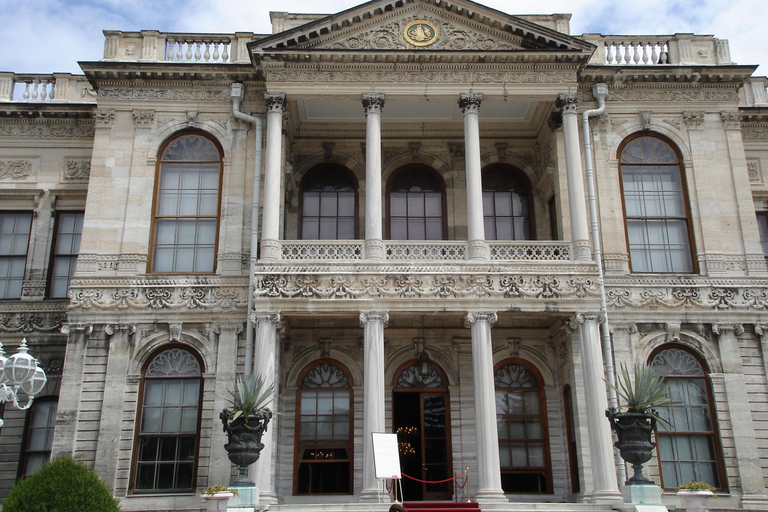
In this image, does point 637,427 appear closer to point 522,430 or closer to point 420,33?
point 522,430

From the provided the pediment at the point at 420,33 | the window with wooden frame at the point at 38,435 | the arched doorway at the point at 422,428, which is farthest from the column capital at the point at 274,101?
the window with wooden frame at the point at 38,435

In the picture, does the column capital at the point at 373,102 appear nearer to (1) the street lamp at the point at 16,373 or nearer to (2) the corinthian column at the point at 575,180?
(2) the corinthian column at the point at 575,180

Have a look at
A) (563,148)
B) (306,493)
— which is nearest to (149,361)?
(306,493)

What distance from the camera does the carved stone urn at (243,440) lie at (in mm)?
14586

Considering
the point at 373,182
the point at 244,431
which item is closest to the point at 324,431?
the point at 244,431

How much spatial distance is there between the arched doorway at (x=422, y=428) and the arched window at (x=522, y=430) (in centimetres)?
141

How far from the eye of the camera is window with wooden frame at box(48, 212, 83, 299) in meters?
21.9

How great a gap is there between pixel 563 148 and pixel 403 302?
6.08 meters

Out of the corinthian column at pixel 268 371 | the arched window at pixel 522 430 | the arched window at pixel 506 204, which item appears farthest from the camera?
the arched window at pixel 506 204

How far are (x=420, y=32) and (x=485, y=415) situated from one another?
976cm

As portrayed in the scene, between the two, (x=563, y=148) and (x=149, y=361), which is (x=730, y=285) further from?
(x=149, y=361)

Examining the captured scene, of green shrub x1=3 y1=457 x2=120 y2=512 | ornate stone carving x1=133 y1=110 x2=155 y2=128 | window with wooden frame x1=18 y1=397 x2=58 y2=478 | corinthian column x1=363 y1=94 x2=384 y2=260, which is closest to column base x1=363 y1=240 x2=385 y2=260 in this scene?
corinthian column x1=363 y1=94 x2=384 y2=260

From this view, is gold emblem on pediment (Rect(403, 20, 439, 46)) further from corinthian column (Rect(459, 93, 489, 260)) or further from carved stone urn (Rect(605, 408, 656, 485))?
carved stone urn (Rect(605, 408, 656, 485))

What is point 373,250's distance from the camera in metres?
18.6
